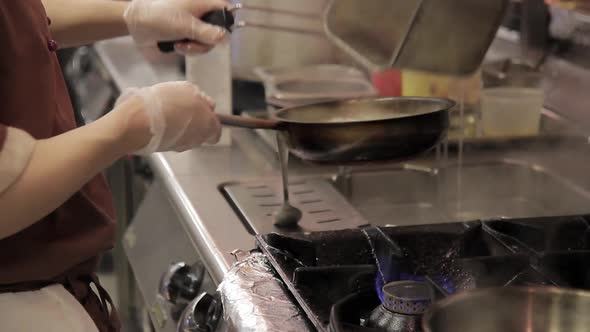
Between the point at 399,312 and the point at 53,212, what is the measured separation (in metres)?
0.51

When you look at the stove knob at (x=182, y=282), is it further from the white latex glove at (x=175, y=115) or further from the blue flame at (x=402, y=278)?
the blue flame at (x=402, y=278)

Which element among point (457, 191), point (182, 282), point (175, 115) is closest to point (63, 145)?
point (175, 115)

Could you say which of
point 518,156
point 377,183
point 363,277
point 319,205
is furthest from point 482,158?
point 363,277

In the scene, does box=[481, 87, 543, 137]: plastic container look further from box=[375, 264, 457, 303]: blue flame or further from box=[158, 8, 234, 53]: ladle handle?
box=[375, 264, 457, 303]: blue flame

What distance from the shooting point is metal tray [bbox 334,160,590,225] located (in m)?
1.57

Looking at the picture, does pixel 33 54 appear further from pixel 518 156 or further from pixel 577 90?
pixel 577 90

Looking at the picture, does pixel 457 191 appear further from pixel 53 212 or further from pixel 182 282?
pixel 53 212

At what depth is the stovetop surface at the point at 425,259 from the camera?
3.24ft

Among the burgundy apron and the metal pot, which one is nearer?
the metal pot

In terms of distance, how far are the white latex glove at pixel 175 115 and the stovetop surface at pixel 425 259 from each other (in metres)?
0.15

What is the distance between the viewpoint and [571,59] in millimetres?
1950

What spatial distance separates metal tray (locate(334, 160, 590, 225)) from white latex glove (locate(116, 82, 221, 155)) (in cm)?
48

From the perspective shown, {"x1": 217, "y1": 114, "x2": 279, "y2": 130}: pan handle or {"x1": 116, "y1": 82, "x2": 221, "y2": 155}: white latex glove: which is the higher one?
{"x1": 116, "y1": 82, "x2": 221, "y2": 155}: white latex glove

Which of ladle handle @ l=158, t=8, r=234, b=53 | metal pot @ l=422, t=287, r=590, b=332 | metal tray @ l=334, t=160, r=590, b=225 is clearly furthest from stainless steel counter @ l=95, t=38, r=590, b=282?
metal pot @ l=422, t=287, r=590, b=332
